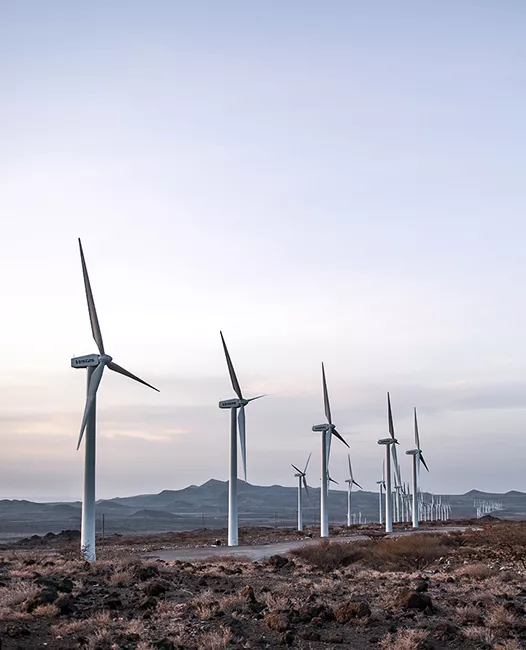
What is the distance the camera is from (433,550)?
46.6 metres

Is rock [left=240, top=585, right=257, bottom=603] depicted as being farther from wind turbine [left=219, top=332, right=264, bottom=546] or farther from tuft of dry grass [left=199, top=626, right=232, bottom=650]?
wind turbine [left=219, top=332, right=264, bottom=546]

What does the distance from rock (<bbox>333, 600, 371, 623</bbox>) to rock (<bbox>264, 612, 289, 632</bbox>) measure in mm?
1685

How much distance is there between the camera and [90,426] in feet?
130

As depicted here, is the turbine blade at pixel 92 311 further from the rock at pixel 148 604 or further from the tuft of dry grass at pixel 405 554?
the rock at pixel 148 604

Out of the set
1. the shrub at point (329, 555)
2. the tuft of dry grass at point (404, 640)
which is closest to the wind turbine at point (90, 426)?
the shrub at point (329, 555)

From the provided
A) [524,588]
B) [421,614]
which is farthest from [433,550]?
[421,614]

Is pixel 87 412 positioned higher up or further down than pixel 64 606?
higher up

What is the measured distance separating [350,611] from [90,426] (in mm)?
20028

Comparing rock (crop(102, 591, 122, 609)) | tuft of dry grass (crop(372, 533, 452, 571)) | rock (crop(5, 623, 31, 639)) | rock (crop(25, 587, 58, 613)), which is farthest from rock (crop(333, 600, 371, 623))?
tuft of dry grass (crop(372, 533, 452, 571))

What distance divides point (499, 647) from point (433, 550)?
27003mm

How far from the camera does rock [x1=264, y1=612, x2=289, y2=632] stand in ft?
70.8

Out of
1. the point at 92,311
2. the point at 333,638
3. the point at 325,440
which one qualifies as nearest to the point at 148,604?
the point at 333,638

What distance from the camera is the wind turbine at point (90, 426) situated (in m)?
38.9

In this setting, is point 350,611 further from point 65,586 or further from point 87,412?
point 87,412
